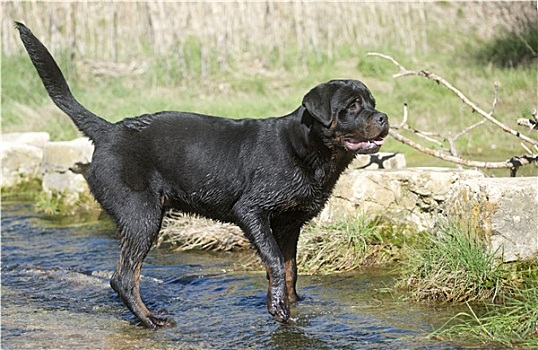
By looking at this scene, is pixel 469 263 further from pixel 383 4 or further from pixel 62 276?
pixel 383 4

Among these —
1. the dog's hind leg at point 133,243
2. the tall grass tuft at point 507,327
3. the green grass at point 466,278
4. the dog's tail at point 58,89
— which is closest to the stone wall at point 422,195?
the green grass at point 466,278

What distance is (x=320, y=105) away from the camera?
16.4ft

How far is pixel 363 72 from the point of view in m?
13.0

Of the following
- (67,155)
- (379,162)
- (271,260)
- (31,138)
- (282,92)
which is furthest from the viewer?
(282,92)

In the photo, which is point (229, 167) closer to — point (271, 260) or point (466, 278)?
point (271, 260)

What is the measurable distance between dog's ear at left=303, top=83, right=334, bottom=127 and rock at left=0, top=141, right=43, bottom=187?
6.22m

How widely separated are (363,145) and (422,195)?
1623 millimetres

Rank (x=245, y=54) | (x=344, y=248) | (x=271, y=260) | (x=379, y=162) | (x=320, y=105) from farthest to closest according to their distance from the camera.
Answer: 1. (x=245, y=54)
2. (x=379, y=162)
3. (x=344, y=248)
4. (x=271, y=260)
5. (x=320, y=105)

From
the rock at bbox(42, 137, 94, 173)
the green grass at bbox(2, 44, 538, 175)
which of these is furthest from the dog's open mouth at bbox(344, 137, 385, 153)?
the rock at bbox(42, 137, 94, 173)

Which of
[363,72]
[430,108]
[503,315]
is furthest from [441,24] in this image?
[503,315]

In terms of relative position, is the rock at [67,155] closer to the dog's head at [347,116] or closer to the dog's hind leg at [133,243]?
the dog's hind leg at [133,243]

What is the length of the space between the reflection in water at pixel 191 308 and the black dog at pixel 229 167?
226 millimetres

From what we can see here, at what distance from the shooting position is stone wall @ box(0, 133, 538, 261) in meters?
5.30

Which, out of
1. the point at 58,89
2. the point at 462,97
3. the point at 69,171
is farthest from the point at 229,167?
the point at 69,171
